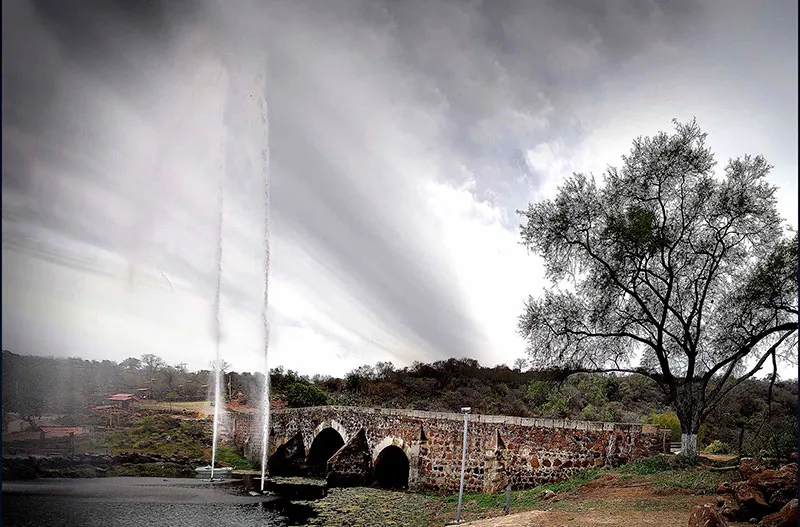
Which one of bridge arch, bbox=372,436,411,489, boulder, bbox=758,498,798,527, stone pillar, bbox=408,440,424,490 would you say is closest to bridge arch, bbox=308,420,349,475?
bridge arch, bbox=372,436,411,489

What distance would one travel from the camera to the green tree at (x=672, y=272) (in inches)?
606

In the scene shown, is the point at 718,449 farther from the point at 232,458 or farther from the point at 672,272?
the point at 232,458

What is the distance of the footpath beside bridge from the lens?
15.1 m

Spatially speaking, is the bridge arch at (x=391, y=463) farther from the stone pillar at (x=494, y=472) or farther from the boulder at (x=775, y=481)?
the boulder at (x=775, y=481)

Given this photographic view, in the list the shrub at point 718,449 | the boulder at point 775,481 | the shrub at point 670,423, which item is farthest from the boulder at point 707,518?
the shrub at point 670,423

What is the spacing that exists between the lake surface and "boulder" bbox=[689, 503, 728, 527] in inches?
349

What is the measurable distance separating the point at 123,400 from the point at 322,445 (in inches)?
391

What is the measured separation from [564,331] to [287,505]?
366 inches

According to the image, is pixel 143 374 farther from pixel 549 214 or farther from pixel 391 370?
pixel 549 214

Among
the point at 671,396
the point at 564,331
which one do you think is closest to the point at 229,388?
the point at 564,331

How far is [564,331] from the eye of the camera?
1788 cm

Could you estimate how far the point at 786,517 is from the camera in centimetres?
701

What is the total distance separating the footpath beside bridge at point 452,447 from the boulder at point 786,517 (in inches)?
307

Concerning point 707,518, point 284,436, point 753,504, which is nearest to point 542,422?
point 753,504
